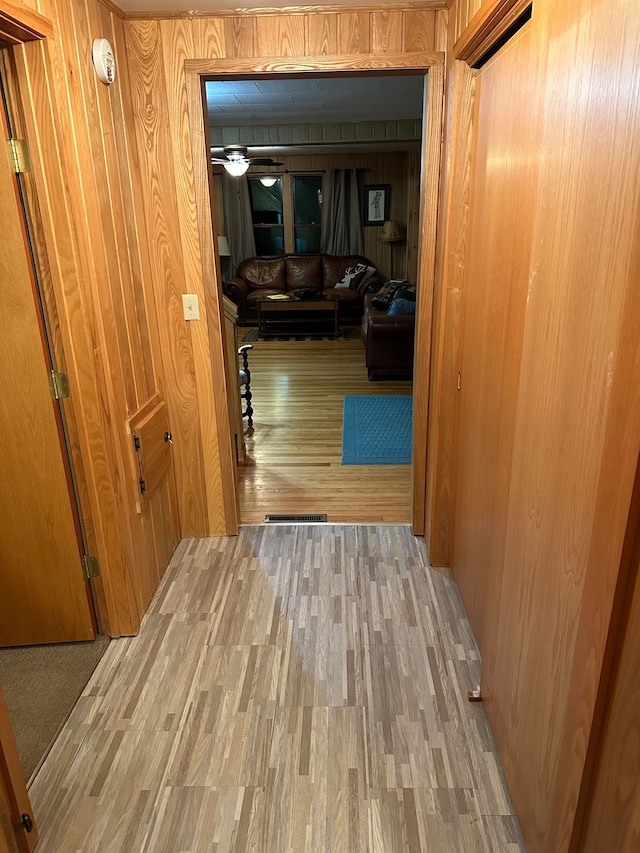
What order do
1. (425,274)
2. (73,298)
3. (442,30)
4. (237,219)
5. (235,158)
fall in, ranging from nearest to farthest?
(73,298), (442,30), (425,274), (235,158), (237,219)

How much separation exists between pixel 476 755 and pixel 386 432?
293 cm

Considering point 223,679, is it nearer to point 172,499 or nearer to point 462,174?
point 172,499

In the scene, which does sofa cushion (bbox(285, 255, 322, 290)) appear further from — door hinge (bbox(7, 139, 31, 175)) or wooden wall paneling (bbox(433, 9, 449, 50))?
door hinge (bbox(7, 139, 31, 175))

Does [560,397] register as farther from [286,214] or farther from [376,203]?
[286,214]

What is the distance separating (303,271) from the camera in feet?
30.2

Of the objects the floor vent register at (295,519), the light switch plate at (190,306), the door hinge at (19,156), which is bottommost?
the floor vent register at (295,519)

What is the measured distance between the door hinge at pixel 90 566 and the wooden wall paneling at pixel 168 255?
76 centimetres

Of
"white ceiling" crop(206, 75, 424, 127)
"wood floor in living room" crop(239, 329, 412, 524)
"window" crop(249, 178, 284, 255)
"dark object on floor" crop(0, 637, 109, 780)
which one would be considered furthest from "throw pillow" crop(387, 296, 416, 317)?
"dark object on floor" crop(0, 637, 109, 780)

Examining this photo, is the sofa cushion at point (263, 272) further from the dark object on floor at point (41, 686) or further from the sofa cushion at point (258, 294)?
the dark object on floor at point (41, 686)

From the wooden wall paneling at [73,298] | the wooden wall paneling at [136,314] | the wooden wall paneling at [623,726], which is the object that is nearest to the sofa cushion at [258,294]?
the wooden wall paneling at [136,314]

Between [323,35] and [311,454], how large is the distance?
2.51 metres

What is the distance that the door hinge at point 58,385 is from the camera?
6.70 ft

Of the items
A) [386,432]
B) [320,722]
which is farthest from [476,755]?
[386,432]

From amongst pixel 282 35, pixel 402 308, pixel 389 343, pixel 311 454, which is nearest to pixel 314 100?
pixel 402 308
